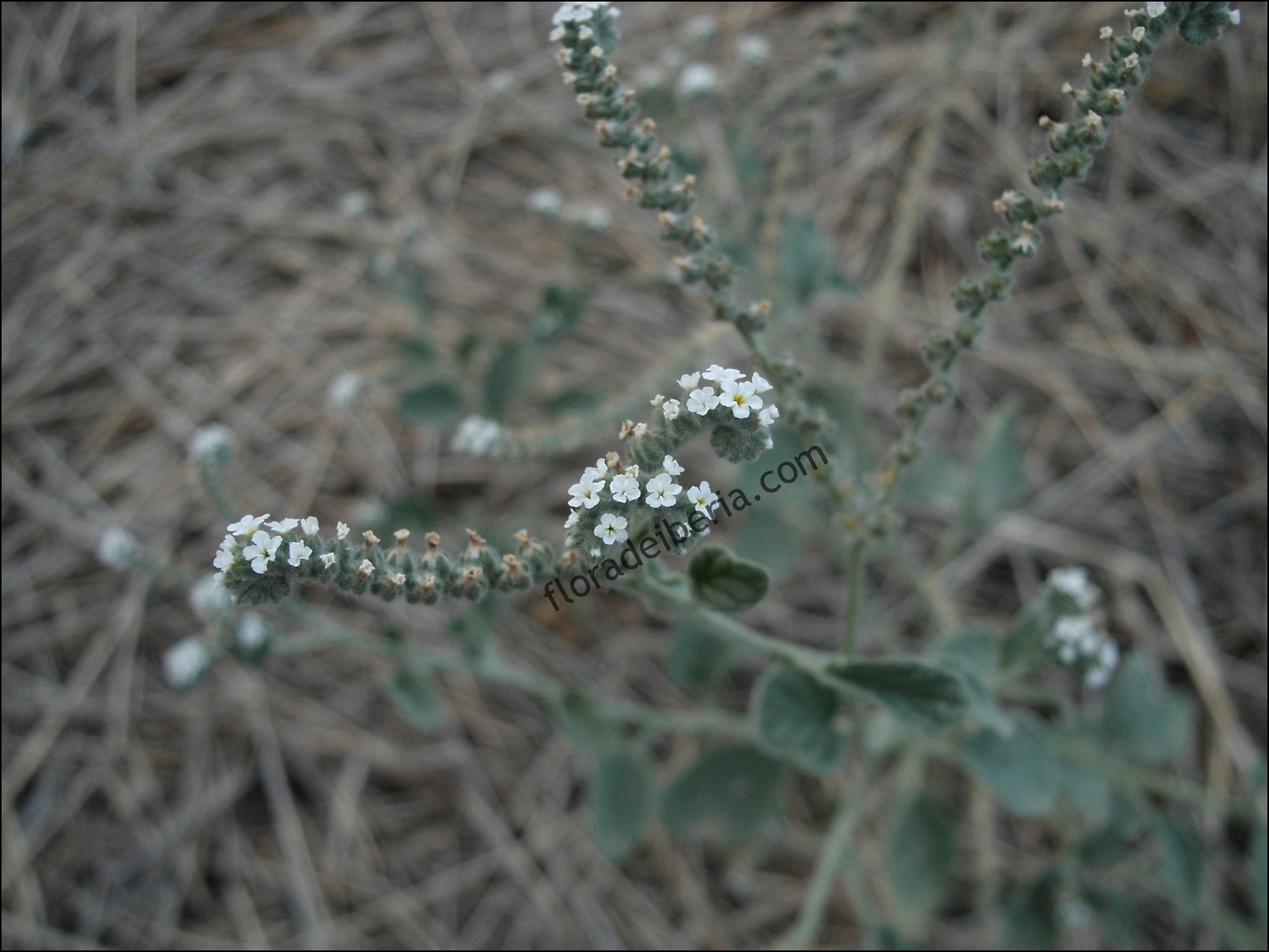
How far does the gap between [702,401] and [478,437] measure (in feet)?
3.30

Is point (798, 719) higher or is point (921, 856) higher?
point (798, 719)

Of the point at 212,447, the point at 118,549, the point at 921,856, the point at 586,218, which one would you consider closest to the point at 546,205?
the point at 586,218

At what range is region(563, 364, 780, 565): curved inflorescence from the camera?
1.40 m

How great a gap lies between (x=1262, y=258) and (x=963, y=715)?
255 centimetres

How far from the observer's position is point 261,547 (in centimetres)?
135

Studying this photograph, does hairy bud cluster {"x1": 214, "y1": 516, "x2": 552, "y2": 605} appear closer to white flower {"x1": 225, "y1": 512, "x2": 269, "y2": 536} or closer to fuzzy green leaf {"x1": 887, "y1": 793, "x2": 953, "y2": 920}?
white flower {"x1": 225, "y1": 512, "x2": 269, "y2": 536}

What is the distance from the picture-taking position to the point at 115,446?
10.8 feet

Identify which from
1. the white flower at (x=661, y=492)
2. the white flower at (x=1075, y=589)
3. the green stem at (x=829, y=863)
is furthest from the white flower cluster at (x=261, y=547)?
the white flower at (x=1075, y=589)

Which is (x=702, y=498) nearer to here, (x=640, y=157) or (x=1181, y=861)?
(x=640, y=157)

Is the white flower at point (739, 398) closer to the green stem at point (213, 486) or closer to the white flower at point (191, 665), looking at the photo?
the green stem at point (213, 486)

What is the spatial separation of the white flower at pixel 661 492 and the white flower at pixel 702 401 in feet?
0.36

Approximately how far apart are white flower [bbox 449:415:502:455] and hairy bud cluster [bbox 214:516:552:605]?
0.77 meters

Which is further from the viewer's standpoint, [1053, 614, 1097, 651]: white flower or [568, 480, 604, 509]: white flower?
[1053, 614, 1097, 651]: white flower

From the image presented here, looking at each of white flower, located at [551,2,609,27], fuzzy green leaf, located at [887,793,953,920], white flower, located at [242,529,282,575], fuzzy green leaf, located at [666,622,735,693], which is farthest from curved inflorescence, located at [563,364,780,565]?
fuzzy green leaf, located at [887,793,953,920]
